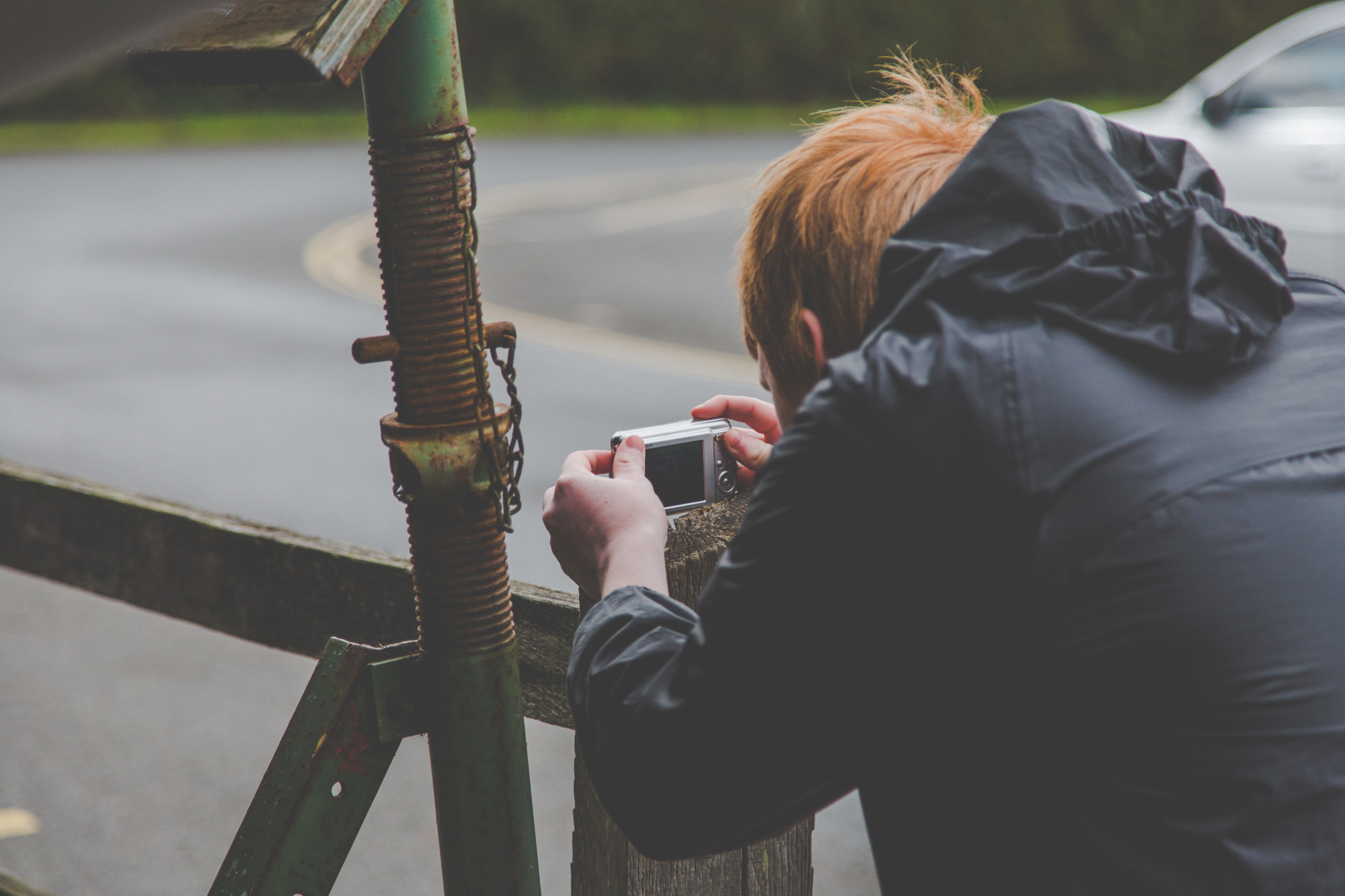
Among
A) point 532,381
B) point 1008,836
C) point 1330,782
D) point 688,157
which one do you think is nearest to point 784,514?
point 1008,836

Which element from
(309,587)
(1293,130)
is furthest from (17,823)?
(1293,130)

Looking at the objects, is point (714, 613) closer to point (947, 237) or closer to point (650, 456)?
point (947, 237)

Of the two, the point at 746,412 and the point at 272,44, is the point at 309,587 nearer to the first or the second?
the point at 746,412

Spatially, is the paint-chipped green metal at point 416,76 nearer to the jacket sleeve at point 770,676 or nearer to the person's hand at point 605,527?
the person's hand at point 605,527

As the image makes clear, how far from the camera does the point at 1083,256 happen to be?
1.04 m

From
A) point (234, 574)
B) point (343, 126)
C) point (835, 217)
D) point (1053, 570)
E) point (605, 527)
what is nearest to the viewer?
point (1053, 570)

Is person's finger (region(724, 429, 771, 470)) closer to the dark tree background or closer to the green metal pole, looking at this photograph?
the green metal pole

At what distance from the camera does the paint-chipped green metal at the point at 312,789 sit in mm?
1644

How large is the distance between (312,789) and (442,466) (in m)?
0.44

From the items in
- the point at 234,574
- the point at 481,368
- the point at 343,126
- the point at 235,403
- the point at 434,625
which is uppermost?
the point at 343,126

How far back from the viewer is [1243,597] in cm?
98

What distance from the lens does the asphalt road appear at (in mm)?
3469

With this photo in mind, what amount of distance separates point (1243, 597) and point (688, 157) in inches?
689

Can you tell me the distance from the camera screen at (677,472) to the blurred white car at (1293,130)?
6.87 metres
